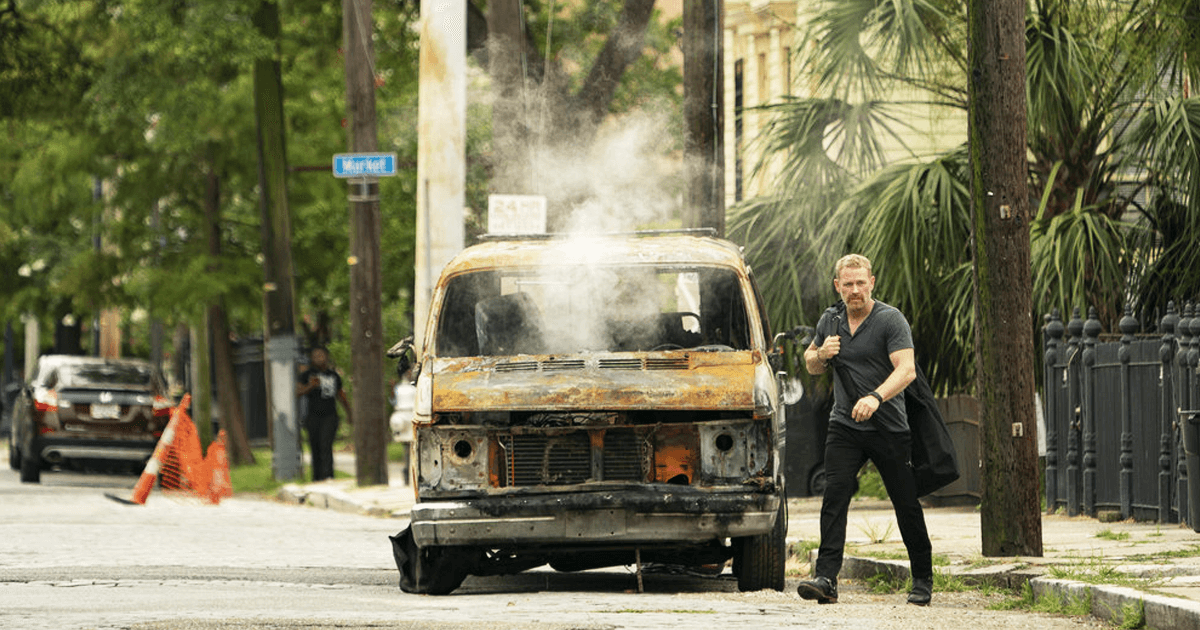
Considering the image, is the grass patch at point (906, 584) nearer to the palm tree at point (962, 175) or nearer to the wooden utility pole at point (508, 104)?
the palm tree at point (962, 175)

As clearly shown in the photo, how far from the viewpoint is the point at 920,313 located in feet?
52.6

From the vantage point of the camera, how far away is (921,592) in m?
9.36

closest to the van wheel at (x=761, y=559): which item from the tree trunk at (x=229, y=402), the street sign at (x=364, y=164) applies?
the street sign at (x=364, y=164)

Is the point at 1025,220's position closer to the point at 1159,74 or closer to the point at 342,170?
the point at 1159,74

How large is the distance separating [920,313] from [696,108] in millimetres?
2689

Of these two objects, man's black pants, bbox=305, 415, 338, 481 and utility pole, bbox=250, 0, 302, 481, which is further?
utility pole, bbox=250, 0, 302, 481

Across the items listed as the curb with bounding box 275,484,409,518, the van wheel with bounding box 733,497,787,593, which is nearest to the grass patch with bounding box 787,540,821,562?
the van wheel with bounding box 733,497,787,593

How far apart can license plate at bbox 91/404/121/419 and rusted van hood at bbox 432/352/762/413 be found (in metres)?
15.5

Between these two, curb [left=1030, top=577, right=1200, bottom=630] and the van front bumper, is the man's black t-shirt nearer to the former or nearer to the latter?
the van front bumper

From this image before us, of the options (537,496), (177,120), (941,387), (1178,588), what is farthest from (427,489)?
(177,120)

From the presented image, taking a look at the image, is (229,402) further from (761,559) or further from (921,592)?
(921,592)

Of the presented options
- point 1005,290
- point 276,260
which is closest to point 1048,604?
point 1005,290

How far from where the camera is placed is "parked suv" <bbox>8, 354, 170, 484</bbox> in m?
24.1

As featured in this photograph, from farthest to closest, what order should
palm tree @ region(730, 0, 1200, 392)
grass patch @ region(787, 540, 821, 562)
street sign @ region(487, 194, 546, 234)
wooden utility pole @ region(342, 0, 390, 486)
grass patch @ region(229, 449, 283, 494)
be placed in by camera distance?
1. grass patch @ region(229, 449, 283, 494)
2. wooden utility pole @ region(342, 0, 390, 486)
3. street sign @ region(487, 194, 546, 234)
4. palm tree @ region(730, 0, 1200, 392)
5. grass patch @ region(787, 540, 821, 562)
